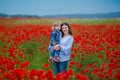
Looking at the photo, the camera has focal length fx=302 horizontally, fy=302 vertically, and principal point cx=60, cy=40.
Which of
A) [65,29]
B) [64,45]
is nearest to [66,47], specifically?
[64,45]

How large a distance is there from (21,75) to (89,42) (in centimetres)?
438

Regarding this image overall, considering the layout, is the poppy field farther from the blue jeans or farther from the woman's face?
the woman's face

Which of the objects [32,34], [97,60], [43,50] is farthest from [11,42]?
[97,60]

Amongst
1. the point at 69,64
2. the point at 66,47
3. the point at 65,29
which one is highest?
the point at 65,29

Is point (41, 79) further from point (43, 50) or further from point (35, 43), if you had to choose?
point (35, 43)

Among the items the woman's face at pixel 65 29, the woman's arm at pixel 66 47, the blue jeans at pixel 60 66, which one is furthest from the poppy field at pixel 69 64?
the woman's face at pixel 65 29

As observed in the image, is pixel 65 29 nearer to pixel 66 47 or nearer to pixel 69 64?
pixel 66 47

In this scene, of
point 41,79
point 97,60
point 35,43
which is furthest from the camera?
point 35,43

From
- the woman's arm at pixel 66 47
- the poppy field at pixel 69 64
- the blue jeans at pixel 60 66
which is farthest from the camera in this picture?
the blue jeans at pixel 60 66

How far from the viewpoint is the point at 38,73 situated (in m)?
2.66

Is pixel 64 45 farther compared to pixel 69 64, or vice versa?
pixel 69 64

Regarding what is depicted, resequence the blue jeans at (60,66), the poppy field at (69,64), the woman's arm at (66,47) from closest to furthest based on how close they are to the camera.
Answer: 1. the poppy field at (69,64)
2. the woman's arm at (66,47)
3. the blue jeans at (60,66)

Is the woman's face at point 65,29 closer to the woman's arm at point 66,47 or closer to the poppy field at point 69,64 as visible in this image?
the woman's arm at point 66,47

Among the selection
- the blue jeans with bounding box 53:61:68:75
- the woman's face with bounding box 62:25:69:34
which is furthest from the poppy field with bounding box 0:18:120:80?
the woman's face with bounding box 62:25:69:34
